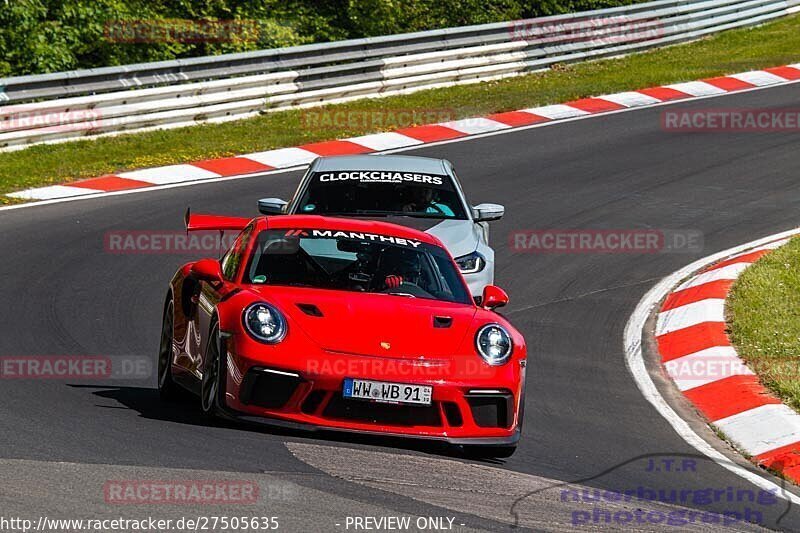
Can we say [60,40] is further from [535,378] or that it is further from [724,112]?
[535,378]

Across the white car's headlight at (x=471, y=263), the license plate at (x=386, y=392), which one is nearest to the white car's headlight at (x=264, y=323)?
the license plate at (x=386, y=392)

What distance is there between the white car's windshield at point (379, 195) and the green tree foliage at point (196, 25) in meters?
11.8

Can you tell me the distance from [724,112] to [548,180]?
5418mm

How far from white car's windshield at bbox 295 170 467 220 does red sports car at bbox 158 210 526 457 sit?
112 inches

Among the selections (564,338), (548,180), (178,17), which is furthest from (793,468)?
(178,17)

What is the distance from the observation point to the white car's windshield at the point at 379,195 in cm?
1160

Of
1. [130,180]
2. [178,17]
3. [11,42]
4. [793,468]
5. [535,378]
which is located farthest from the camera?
[178,17]

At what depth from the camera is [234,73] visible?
67.7 ft

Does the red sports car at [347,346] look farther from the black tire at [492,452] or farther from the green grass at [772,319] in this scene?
the green grass at [772,319]

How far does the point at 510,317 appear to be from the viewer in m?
11.8

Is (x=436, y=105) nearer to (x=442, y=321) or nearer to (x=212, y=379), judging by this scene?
(x=442, y=321)

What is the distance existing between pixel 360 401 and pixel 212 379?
929mm

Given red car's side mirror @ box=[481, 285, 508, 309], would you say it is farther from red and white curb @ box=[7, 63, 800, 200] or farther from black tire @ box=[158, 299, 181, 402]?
red and white curb @ box=[7, 63, 800, 200]

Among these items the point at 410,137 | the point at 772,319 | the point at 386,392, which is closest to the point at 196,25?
the point at 410,137
